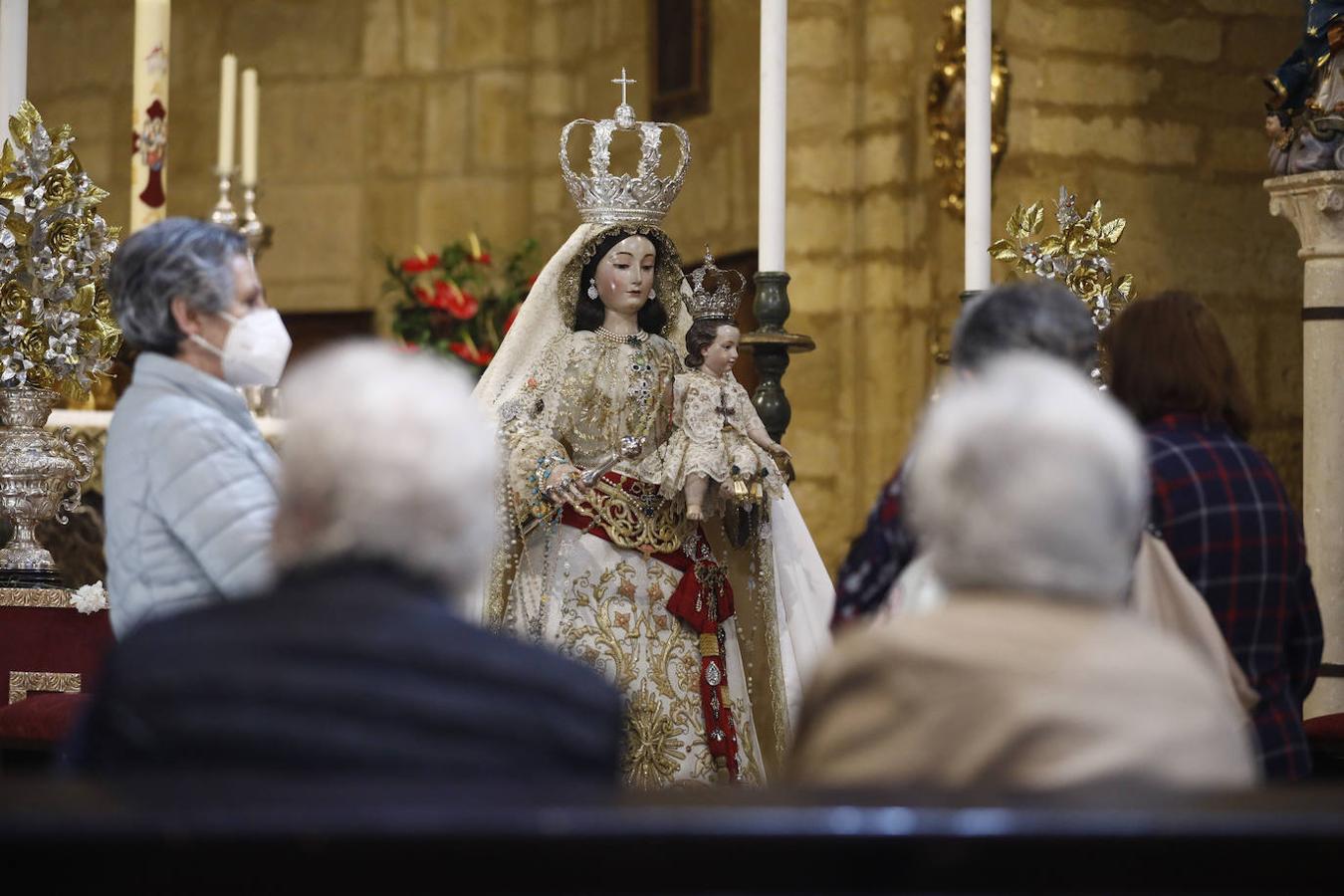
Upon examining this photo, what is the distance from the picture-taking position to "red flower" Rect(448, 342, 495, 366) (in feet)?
23.6

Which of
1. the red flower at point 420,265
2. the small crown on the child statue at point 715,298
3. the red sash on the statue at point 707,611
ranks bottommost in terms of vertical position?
the red sash on the statue at point 707,611

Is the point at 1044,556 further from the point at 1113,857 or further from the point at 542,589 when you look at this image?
the point at 542,589

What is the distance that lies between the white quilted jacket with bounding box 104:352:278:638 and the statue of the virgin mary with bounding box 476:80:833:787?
176cm

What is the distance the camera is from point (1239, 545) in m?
2.92

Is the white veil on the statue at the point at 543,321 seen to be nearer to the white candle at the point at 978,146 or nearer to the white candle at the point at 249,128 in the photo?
the white candle at the point at 978,146

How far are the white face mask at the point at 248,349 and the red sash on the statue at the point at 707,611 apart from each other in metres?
1.77

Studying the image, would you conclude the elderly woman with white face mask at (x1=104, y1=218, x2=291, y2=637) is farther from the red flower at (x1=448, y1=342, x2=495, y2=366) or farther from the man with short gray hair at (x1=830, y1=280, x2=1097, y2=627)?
the red flower at (x1=448, y1=342, x2=495, y2=366)

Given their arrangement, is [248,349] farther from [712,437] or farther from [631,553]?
[631,553]

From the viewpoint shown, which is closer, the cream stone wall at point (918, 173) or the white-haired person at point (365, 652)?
the white-haired person at point (365, 652)

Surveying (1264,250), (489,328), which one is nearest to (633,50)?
(489,328)

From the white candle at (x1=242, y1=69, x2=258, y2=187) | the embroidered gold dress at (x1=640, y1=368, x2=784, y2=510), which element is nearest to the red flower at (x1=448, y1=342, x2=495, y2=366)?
the white candle at (x1=242, y1=69, x2=258, y2=187)

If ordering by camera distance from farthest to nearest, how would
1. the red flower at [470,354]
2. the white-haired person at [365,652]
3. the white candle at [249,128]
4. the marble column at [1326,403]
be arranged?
the red flower at [470,354] < the white candle at [249,128] < the marble column at [1326,403] < the white-haired person at [365,652]

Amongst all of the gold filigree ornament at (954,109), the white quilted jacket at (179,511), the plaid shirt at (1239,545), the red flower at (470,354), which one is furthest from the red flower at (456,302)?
the plaid shirt at (1239,545)

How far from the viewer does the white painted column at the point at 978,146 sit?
488 centimetres
